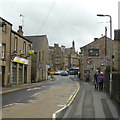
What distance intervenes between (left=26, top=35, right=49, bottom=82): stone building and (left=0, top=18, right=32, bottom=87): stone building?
6.57 meters

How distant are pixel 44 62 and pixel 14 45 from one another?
1815 cm

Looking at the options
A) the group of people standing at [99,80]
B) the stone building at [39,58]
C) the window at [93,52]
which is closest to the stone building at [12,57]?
the stone building at [39,58]

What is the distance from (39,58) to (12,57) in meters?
16.3

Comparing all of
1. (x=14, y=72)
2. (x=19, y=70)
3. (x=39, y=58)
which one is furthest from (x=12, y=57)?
(x=39, y=58)

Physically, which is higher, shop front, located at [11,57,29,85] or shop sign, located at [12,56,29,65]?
shop sign, located at [12,56,29,65]

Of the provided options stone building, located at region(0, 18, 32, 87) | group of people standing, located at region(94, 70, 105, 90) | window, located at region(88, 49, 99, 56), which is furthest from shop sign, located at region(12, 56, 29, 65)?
window, located at region(88, 49, 99, 56)

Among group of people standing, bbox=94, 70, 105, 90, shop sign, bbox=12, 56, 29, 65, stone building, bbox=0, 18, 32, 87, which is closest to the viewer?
group of people standing, bbox=94, 70, 105, 90

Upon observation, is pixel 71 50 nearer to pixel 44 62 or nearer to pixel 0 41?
pixel 44 62

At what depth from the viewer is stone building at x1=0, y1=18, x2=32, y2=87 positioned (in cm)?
2313

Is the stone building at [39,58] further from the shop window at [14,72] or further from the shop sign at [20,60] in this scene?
the shop window at [14,72]

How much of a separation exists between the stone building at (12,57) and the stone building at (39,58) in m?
6.57

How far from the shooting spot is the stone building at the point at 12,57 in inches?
911

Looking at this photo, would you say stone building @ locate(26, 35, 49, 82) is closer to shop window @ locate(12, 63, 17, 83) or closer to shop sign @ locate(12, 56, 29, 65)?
shop sign @ locate(12, 56, 29, 65)

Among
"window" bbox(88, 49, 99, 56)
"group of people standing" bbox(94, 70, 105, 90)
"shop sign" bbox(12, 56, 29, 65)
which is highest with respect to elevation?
"window" bbox(88, 49, 99, 56)
